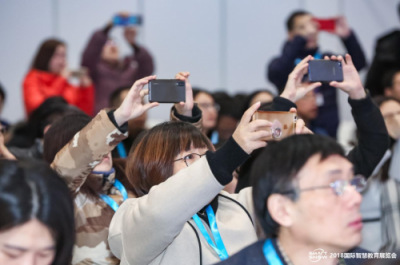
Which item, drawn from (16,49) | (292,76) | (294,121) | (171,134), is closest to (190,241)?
(171,134)

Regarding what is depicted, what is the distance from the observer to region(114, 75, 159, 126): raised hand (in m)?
1.84

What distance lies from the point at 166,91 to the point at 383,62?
8.59 feet

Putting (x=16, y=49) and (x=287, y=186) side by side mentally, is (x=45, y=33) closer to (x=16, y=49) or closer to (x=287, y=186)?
(x=16, y=49)

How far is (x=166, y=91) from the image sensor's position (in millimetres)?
1934

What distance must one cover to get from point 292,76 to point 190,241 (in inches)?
31.8

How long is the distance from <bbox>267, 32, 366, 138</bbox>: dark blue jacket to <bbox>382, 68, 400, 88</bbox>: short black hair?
18 centimetres

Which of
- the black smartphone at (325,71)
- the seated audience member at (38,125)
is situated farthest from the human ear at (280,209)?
the seated audience member at (38,125)

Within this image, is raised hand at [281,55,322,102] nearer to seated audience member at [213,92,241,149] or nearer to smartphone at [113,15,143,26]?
seated audience member at [213,92,241,149]

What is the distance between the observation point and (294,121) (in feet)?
5.53

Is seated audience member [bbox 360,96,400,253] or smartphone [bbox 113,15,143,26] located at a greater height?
smartphone [bbox 113,15,143,26]

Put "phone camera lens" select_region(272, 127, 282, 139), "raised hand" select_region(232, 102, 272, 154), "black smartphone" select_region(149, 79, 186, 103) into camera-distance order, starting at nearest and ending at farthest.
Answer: "raised hand" select_region(232, 102, 272, 154), "phone camera lens" select_region(272, 127, 282, 139), "black smartphone" select_region(149, 79, 186, 103)

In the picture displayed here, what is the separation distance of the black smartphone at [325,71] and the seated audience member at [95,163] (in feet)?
1.62

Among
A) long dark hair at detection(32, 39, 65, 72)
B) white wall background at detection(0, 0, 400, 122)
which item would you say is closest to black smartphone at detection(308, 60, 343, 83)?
long dark hair at detection(32, 39, 65, 72)

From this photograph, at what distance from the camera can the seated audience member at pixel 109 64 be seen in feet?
14.1
